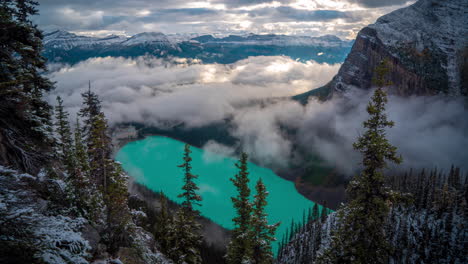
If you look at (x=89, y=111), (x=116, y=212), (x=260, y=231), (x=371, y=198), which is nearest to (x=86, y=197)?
(x=116, y=212)

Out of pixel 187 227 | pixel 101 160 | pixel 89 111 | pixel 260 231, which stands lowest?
pixel 187 227

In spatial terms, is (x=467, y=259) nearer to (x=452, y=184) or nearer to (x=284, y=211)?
(x=452, y=184)

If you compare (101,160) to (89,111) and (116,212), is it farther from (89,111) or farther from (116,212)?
(89,111)

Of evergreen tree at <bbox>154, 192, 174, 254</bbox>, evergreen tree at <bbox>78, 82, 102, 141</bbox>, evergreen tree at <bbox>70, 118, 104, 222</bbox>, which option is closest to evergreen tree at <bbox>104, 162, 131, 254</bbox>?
evergreen tree at <bbox>70, 118, 104, 222</bbox>

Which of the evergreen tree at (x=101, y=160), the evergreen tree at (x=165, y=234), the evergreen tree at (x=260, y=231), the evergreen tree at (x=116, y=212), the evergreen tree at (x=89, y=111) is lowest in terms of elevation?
the evergreen tree at (x=165, y=234)

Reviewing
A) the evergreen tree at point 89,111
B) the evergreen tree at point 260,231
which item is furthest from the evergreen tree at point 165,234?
the evergreen tree at point 89,111

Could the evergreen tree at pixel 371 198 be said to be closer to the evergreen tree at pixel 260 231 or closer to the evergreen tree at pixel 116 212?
the evergreen tree at pixel 260 231
